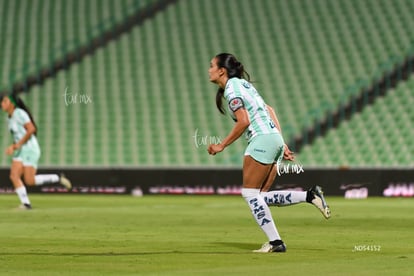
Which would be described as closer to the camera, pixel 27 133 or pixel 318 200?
pixel 318 200

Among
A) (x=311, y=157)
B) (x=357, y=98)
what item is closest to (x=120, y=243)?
(x=311, y=157)

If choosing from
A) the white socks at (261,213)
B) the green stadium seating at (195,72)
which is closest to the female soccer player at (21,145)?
the green stadium seating at (195,72)

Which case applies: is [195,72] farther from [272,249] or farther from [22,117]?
[272,249]

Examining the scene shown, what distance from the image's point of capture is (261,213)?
1071cm

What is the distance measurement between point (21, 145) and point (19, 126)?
0.44 m

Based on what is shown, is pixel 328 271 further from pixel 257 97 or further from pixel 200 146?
pixel 200 146

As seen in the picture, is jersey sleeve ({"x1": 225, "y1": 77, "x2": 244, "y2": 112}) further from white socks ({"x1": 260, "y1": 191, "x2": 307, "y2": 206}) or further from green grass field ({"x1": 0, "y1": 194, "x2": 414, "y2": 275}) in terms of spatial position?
green grass field ({"x1": 0, "y1": 194, "x2": 414, "y2": 275})

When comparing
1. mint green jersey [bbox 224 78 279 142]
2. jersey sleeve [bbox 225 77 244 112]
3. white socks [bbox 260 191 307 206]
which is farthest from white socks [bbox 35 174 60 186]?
jersey sleeve [bbox 225 77 244 112]

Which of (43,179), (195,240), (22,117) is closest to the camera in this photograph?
(195,240)

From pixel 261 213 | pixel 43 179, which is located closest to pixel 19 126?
pixel 43 179

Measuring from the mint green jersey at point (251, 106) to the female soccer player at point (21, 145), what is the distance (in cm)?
910

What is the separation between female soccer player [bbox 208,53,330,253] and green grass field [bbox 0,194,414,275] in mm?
399

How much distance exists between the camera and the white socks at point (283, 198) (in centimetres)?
1108

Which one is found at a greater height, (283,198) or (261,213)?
(283,198)
